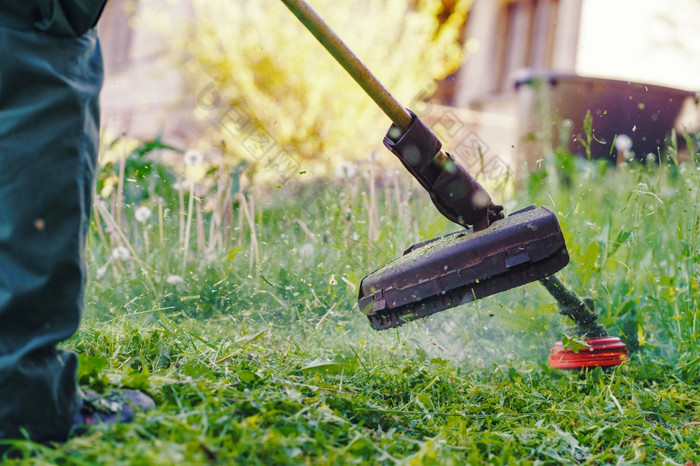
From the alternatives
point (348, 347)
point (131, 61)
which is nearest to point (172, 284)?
point (348, 347)

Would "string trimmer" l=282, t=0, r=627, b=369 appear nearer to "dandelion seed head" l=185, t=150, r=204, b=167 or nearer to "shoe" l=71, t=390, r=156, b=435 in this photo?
"shoe" l=71, t=390, r=156, b=435

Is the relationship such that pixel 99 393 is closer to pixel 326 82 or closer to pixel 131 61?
pixel 326 82

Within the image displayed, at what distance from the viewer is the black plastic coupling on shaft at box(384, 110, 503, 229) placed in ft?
6.75

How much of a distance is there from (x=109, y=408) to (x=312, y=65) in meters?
5.69

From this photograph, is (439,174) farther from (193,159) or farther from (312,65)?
(312,65)

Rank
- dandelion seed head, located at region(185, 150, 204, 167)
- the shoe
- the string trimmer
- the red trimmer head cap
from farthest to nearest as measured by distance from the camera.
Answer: dandelion seed head, located at region(185, 150, 204, 167) → the red trimmer head cap → the string trimmer → the shoe

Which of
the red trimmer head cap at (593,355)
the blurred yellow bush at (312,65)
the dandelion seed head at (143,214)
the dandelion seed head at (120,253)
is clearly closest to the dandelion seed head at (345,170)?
the dandelion seed head at (143,214)

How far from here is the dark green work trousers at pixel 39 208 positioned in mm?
1414

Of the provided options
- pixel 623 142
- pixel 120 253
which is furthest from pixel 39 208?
pixel 623 142

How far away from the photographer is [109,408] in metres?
1.57

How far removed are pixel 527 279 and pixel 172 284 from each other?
149 cm

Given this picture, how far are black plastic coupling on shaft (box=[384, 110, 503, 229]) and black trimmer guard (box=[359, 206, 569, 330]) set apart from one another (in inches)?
2.6

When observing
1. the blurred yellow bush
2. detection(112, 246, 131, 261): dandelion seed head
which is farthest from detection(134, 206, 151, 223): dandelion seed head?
the blurred yellow bush

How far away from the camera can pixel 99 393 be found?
1639mm
